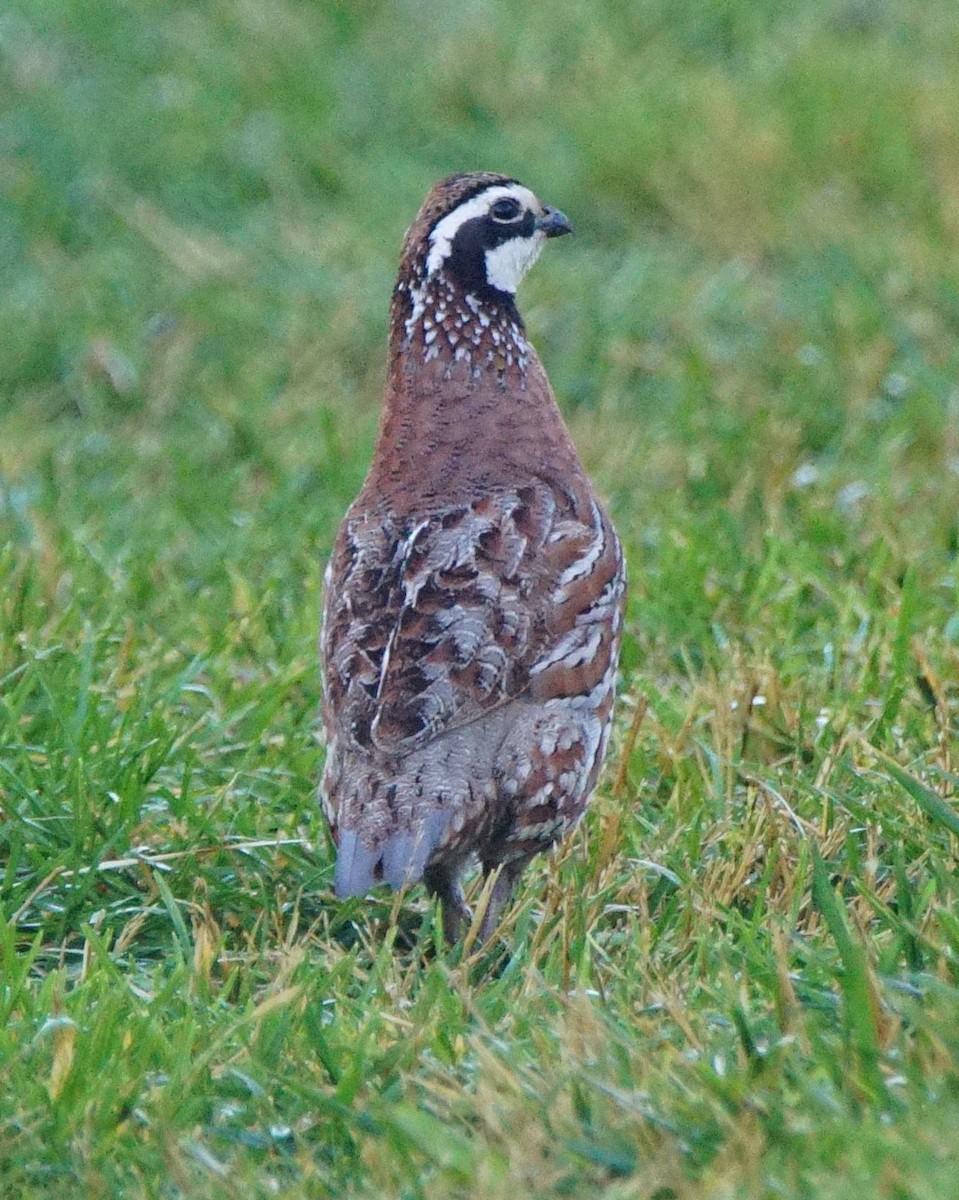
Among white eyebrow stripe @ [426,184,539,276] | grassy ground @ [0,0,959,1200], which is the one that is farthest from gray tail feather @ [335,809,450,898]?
white eyebrow stripe @ [426,184,539,276]

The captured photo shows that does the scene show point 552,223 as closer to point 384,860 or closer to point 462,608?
point 462,608

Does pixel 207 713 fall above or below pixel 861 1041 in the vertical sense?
below

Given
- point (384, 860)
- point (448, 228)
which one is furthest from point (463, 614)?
point (448, 228)

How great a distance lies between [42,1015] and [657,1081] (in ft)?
3.58

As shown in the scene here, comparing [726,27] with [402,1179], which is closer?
[402,1179]

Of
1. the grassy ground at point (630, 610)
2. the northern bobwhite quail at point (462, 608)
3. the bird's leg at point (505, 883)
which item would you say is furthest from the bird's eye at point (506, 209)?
the bird's leg at point (505, 883)

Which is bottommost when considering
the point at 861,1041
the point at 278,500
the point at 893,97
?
the point at 278,500

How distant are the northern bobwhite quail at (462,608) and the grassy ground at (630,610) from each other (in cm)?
19

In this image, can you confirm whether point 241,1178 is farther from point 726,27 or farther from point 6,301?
point 726,27

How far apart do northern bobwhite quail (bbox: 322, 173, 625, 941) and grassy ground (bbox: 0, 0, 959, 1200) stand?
189 mm

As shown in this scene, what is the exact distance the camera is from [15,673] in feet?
16.0

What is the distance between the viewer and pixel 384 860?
13.1 feet

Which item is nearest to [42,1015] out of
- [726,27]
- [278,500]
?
[278,500]

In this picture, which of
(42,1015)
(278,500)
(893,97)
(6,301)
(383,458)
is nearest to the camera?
(42,1015)
